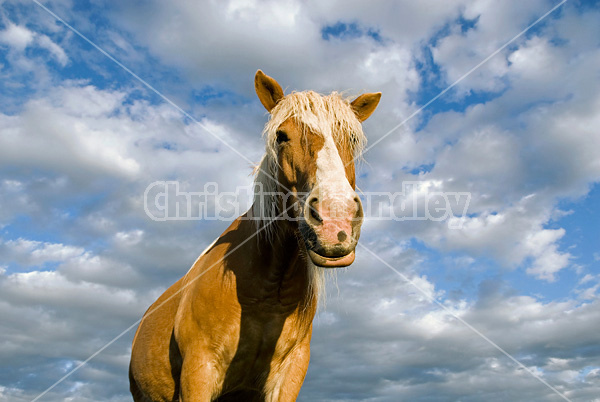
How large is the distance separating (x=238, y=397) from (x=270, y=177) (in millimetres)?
2428

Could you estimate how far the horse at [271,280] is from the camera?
13.4 feet

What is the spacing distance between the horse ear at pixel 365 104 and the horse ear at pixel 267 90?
0.88 m

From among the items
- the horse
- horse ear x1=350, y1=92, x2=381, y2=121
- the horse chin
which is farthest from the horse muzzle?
horse ear x1=350, y1=92, x2=381, y2=121

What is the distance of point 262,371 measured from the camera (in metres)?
4.59

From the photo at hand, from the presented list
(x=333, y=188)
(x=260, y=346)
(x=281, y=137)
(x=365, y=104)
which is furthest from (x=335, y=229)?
(x=365, y=104)

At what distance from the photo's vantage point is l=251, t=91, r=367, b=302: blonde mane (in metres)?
4.15

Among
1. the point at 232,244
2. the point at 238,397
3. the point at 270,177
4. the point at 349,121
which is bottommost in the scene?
the point at 238,397

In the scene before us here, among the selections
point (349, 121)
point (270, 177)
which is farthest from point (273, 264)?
point (349, 121)

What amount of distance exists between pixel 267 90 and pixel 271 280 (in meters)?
1.88

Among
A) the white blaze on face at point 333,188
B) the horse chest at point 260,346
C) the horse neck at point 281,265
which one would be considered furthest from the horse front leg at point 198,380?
the white blaze on face at point 333,188

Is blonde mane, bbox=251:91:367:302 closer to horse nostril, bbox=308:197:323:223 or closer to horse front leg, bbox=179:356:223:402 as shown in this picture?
horse nostril, bbox=308:197:323:223

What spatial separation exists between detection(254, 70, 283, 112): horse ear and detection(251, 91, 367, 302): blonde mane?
0.10m

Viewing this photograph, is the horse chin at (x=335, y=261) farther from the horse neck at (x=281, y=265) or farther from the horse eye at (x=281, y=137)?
the horse eye at (x=281, y=137)

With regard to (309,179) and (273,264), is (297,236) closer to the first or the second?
(273,264)
